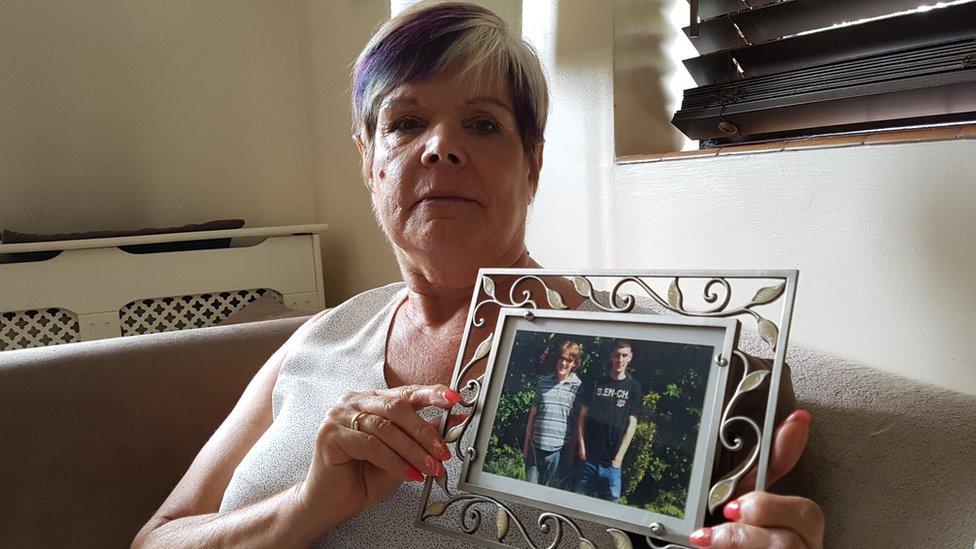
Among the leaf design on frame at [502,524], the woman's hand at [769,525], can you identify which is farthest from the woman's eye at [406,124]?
the woman's hand at [769,525]

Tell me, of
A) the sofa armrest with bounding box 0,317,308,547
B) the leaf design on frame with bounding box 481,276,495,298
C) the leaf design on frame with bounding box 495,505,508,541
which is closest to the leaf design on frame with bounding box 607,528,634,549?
the leaf design on frame with bounding box 495,505,508,541

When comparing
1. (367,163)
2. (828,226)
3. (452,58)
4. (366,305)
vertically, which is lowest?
(366,305)

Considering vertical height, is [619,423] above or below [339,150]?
below

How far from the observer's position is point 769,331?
49 centimetres

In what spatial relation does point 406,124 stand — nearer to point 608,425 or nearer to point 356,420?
point 356,420

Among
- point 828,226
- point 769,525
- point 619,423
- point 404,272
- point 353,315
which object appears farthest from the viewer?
point 353,315

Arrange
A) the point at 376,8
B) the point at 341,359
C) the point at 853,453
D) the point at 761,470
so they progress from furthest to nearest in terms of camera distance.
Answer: the point at 376,8
the point at 341,359
the point at 853,453
the point at 761,470

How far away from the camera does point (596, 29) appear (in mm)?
1157

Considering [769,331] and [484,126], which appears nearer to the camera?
[769,331]

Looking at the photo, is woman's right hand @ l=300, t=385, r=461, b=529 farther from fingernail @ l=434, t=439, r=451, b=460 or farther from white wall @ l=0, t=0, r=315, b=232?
white wall @ l=0, t=0, r=315, b=232

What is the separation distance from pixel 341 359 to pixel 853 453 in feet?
2.07

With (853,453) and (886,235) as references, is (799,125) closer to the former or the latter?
(886,235)

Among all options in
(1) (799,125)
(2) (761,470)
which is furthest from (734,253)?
(2) (761,470)

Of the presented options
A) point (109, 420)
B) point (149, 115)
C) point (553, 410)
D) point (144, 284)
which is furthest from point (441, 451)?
point (149, 115)
